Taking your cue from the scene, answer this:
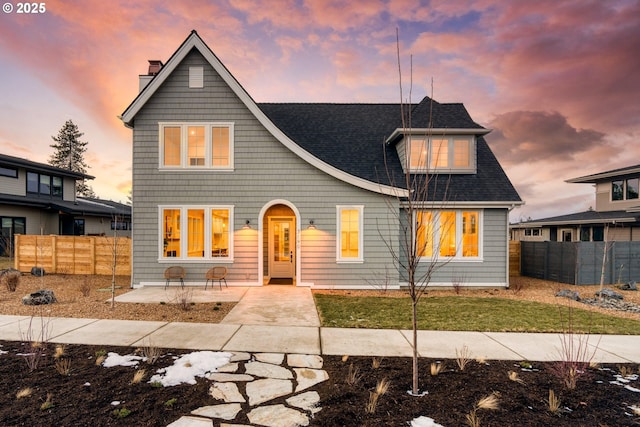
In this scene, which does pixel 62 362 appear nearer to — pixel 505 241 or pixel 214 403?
pixel 214 403

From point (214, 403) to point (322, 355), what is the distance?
1790 mm

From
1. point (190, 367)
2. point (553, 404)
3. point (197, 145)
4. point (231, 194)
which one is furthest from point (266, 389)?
point (197, 145)

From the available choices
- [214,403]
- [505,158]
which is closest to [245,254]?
[214,403]

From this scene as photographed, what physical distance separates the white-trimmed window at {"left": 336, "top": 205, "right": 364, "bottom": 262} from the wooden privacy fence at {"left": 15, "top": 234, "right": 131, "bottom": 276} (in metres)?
8.92

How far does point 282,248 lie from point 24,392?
8.70 metres

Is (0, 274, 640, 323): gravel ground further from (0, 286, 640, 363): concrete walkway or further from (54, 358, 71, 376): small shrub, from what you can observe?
(54, 358, 71, 376): small shrub

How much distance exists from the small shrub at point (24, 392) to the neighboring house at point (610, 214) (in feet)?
81.5

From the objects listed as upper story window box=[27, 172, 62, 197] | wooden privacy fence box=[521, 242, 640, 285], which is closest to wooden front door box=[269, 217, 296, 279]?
wooden privacy fence box=[521, 242, 640, 285]

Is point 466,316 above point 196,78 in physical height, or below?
below

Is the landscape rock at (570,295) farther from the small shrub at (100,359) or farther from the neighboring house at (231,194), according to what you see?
the small shrub at (100,359)

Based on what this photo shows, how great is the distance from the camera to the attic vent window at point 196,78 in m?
10.1

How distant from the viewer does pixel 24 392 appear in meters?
3.16

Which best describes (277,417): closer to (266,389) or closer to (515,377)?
(266,389)

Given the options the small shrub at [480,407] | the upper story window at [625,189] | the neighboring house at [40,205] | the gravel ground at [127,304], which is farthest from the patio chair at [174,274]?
the upper story window at [625,189]
